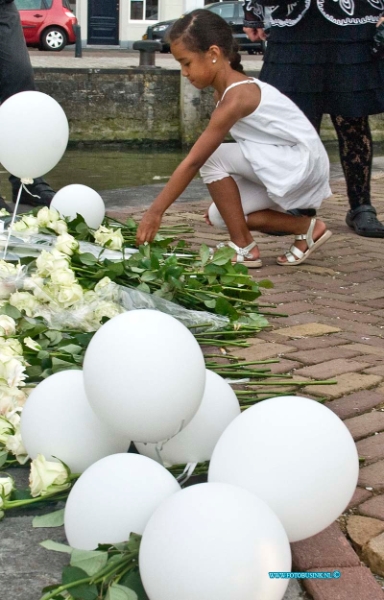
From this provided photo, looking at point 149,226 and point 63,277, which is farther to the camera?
point 149,226

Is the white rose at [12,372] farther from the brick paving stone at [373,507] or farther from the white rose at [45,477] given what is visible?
the brick paving stone at [373,507]

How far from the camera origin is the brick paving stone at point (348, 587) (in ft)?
5.01

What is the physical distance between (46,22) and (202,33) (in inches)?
702

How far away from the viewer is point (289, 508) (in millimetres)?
1542

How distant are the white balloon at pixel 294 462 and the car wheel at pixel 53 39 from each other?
797 inches

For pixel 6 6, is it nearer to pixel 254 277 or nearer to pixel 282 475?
pixel 254 277

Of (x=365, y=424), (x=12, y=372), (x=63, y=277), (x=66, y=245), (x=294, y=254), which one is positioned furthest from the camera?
(x=294, y=254)

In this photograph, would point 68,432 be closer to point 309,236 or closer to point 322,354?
point 322,354

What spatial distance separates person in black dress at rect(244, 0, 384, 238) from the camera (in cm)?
432

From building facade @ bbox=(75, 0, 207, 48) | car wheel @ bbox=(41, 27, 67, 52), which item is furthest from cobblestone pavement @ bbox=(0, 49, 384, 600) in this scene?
building facade @ bbox=(75, 0, 207, 48)

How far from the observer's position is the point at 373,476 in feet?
6.45

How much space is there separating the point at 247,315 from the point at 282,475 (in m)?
1.53

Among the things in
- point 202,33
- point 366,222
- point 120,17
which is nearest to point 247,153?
point 202,33

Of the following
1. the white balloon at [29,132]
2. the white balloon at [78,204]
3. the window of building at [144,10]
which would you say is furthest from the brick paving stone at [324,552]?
the window of building at [144,10]
